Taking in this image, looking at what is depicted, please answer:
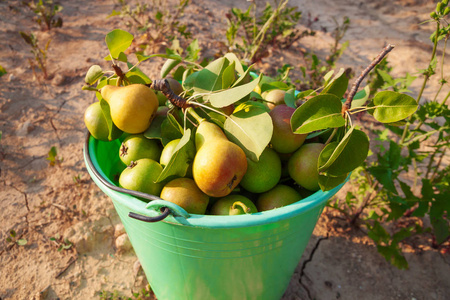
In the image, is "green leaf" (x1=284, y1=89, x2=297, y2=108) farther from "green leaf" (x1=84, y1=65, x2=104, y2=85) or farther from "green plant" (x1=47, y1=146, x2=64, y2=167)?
"green plant" (x1=47, y1=146, x2=64, y2=167)

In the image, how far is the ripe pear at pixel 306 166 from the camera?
1323mm

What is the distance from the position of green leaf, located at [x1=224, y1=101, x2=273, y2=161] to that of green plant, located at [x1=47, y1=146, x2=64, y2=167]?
188 centimetres

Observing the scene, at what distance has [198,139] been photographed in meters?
1.36

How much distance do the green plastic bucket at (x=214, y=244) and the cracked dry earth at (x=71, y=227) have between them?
2.14 feet

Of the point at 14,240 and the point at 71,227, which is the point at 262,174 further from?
the point at 14,240

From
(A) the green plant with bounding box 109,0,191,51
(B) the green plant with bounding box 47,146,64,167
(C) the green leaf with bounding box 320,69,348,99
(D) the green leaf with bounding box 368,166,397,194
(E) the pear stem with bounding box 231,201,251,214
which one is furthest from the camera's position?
(A) the green plant with bounding box 109,0,191,51

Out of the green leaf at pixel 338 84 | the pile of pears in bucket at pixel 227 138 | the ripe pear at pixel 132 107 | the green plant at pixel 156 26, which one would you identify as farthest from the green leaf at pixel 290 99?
the green plant at pixel 156 26

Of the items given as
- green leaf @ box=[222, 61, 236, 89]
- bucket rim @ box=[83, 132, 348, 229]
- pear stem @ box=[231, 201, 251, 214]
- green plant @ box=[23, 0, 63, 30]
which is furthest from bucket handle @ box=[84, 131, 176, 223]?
green plant @ box=[23, 0, 63, 30]

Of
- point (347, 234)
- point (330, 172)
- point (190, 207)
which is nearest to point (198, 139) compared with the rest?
point (190, 207)

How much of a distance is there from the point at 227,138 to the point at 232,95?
20 centimetres

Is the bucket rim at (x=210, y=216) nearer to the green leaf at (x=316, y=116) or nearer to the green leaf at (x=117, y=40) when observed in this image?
the green leaf at (x=316, y=116)

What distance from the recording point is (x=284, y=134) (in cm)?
138

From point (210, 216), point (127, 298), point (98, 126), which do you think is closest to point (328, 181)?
point (210, 216)

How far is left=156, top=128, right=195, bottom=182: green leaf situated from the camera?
1.21m
